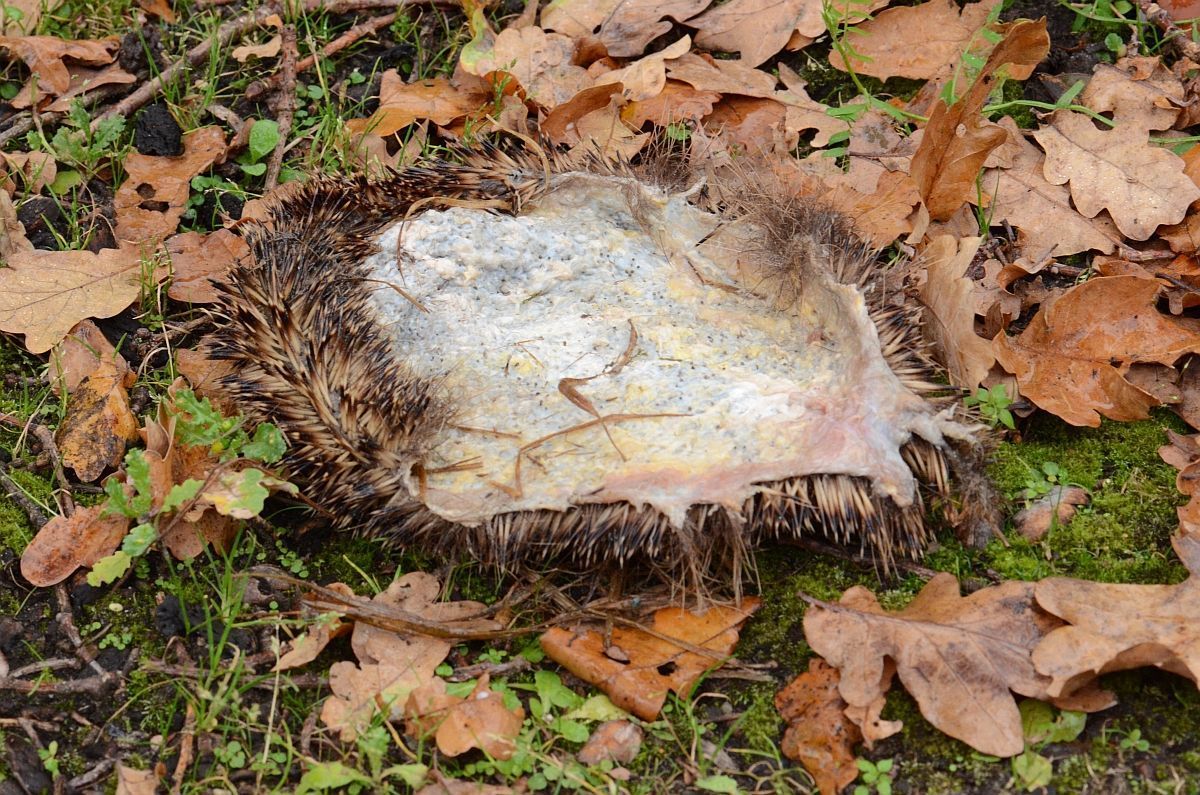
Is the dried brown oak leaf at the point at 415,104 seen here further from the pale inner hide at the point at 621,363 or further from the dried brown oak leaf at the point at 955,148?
the dried brown oak leaf at the point at 955,148

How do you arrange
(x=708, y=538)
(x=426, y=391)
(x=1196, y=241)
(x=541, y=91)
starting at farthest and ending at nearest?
1. (x=541, y=91)
2. (x=1196, y=241)
3. (x=426, y=391)
4. (x=708, y=538)

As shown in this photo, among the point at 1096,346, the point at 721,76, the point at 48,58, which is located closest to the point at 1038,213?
the point at 1096,346

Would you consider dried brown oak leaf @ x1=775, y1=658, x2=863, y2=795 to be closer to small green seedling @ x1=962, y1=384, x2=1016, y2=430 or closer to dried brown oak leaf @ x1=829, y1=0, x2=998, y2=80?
small green seedling @ x1=962, y1=384, x2=1016, y2=430

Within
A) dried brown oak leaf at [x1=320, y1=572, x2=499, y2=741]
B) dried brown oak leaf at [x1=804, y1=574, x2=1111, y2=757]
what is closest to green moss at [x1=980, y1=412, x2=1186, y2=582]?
dried brown oak leaf at [x1=804, y1=574, x2=1111, y2=757]

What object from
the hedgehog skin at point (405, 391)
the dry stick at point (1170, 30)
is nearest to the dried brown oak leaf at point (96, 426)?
the hedgehog skin at point (405, 391)

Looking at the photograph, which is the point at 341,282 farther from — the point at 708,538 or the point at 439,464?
the point at 708,538

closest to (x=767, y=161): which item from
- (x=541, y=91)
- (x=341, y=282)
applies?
(x=541, y=91)

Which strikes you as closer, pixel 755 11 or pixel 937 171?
pixel 937 171
